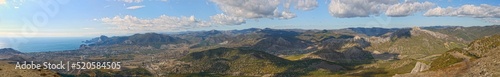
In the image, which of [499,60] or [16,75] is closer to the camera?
[499,60]

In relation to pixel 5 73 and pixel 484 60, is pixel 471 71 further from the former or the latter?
pixel 5 73

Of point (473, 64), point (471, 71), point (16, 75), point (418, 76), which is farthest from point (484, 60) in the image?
point (16, 75)

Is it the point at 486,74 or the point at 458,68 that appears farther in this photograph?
the point at 458,68

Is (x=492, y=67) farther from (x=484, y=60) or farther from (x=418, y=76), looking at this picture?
(x=418, y=76)

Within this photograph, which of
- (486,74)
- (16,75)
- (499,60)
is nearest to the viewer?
(486,74)

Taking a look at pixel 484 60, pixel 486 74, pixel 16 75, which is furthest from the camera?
pixel 16 75

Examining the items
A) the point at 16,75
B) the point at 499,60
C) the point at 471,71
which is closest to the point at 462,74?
the point at 471,71

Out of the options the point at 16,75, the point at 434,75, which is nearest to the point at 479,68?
the point at 434,75

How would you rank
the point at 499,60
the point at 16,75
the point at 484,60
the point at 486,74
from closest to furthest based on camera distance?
the point at 486,74 < the point at 499,60 < the point at 484,60 < the point at 16,75
